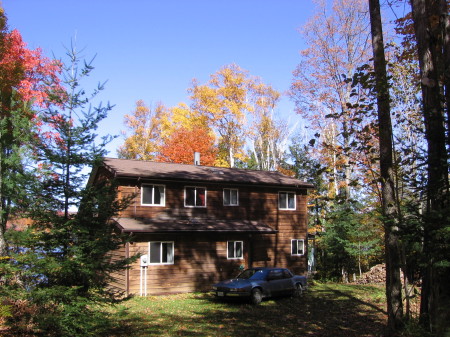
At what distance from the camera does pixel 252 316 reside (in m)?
14.4

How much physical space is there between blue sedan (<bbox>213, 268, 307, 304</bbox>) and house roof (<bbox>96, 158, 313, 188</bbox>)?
264 inches

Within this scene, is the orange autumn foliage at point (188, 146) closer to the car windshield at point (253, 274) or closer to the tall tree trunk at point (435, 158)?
the car windshield at point (253, 274)

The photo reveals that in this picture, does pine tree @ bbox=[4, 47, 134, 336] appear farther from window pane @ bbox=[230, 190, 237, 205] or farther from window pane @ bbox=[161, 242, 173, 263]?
window pane @ bbox=[230, 190, 237, 205]

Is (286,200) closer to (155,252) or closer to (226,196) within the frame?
(226,196)

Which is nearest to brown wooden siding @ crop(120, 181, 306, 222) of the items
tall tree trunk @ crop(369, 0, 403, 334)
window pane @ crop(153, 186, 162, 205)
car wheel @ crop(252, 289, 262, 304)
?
window pane @ crop(153, 186, 162, 205)

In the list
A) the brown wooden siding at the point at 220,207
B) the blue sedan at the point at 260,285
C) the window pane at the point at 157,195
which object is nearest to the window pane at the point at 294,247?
the brown wooden siding at the point at 220,207

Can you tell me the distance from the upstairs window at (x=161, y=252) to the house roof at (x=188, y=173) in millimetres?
3591

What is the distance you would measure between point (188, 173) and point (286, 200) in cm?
736

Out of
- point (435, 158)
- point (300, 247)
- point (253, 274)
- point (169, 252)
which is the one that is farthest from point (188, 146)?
point (435, 158)

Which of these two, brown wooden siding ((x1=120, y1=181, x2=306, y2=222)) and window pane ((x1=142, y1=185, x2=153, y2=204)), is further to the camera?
window pane ((x1=142, y1=185, x2=153, y2=204))

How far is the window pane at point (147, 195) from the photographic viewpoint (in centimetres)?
2112

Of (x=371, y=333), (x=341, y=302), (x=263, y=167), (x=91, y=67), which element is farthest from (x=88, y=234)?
(x=263, y=167)

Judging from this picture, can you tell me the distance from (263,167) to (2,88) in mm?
28267

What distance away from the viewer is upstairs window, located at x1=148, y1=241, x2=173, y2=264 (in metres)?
20.1
